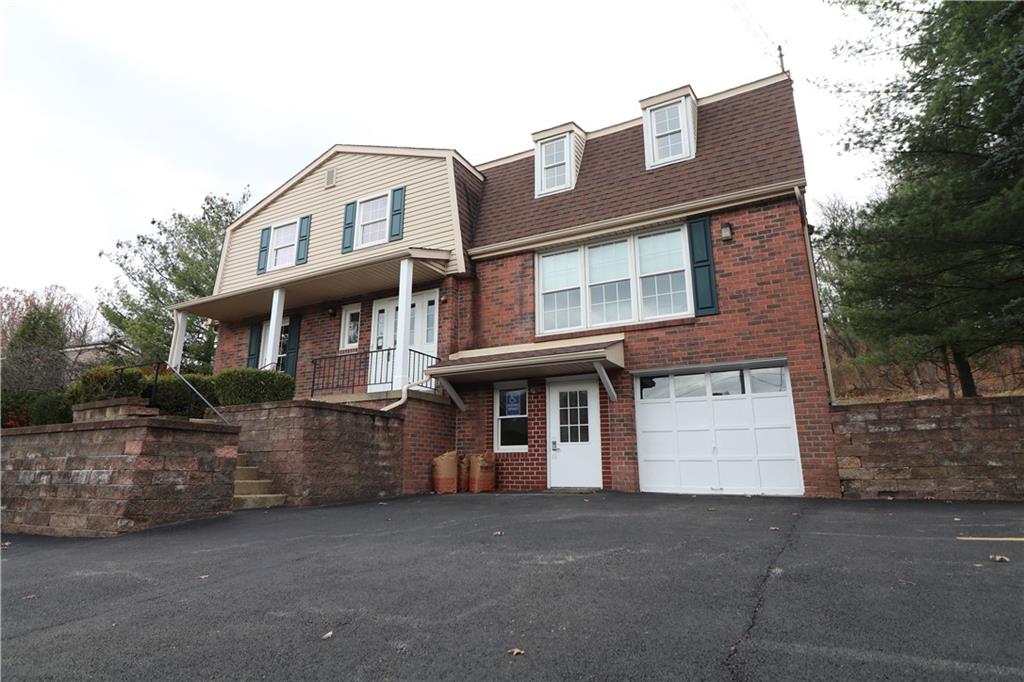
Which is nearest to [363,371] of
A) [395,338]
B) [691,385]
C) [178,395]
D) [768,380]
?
[395,338]

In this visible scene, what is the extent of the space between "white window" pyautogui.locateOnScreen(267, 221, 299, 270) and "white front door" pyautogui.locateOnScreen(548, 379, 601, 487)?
8.43 meters

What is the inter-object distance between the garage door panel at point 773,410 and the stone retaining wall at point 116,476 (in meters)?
7.86

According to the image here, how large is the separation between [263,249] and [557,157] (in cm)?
857

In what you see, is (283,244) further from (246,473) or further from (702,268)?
(702,268)

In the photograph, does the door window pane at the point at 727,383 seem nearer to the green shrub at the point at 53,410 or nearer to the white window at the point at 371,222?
the white window at the point at 371,222

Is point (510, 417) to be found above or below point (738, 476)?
above

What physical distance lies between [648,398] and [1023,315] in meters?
5.30

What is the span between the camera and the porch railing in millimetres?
10664

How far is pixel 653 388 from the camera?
9250mm

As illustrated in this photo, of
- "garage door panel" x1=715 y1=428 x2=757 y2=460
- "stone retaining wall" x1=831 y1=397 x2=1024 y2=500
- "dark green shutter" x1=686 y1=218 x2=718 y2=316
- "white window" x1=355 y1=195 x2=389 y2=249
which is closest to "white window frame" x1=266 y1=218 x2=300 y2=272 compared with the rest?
"white window" x1=355 y1=195 x2=389 y2=249

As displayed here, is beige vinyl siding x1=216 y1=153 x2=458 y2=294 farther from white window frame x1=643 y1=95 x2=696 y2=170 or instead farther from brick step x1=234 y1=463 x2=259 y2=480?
brick step x1=234 y1=463 x2=259 y2=480

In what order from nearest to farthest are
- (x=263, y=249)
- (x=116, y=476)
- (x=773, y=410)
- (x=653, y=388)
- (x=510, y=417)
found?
(x=116, y=476) → (x=773, y=410) → (x=653, y=388) → (x=510, y=417) → (x=263, y=249)

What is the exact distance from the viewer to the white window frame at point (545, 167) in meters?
11.4

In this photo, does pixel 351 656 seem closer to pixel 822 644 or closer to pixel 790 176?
pixel 822 644
